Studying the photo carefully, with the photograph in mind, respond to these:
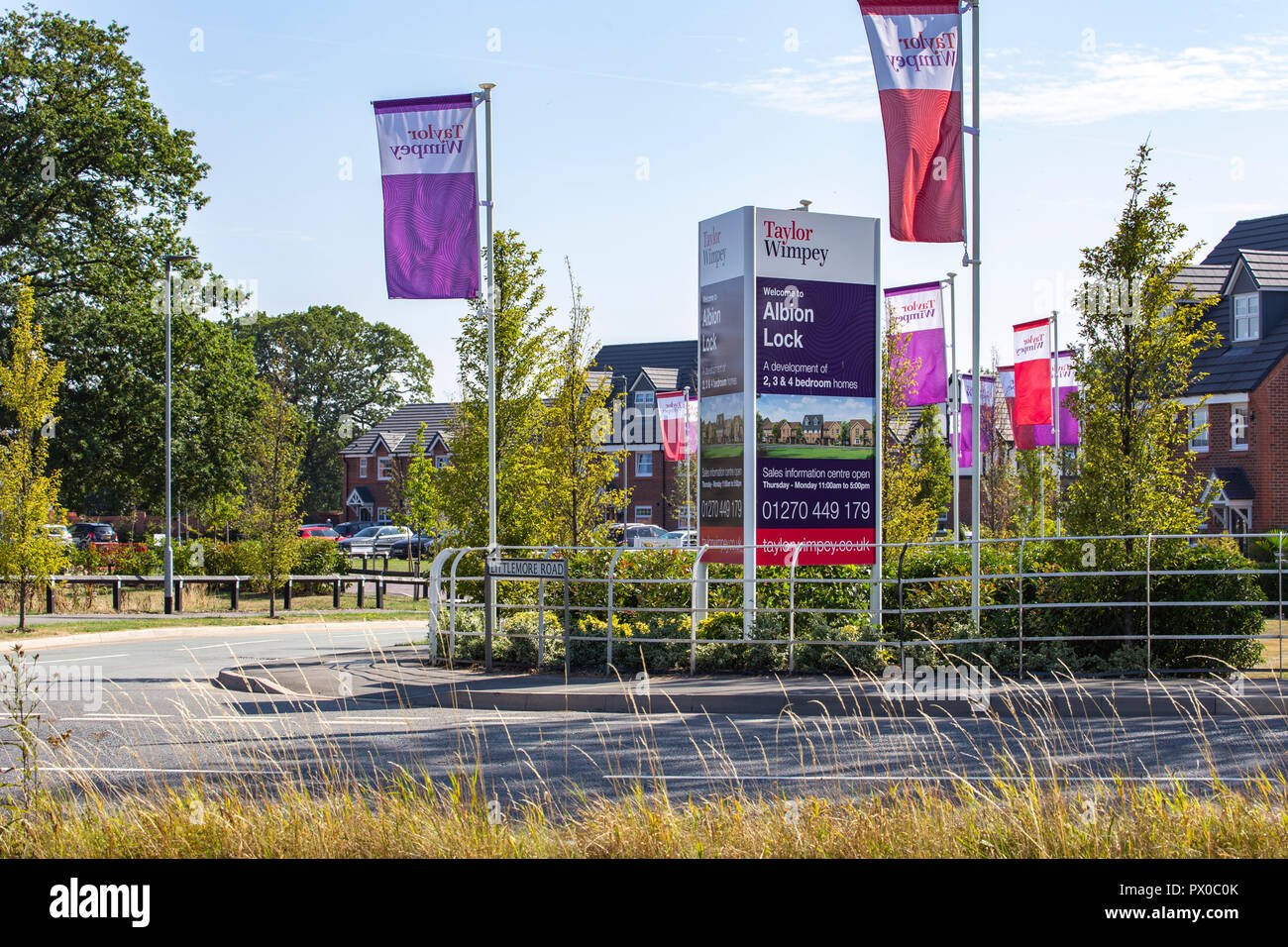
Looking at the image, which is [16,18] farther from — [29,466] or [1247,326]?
[1247,326]

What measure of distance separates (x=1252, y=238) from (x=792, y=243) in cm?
3790

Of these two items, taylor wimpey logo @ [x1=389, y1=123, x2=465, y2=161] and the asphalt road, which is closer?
the asphalt road

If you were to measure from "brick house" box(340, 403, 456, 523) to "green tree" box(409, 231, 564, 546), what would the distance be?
218 feet

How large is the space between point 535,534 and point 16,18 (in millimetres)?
29353

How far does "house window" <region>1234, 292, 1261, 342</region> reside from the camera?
4141 centimetres

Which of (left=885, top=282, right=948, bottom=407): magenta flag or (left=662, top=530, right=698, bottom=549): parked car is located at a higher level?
(left=885, top=282, right=948, bottom=407): magenta flag

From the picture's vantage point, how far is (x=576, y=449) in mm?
21578

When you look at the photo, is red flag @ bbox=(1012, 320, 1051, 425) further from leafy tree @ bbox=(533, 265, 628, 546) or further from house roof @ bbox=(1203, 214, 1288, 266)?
house roof @ bbox=(1203, 214, 1288, 266)

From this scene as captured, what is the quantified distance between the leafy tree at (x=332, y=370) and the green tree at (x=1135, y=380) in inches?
Answer: 3515

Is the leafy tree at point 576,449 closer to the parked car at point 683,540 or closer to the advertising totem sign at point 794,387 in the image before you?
the parked car at point 683,540

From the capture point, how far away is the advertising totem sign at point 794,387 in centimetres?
1580

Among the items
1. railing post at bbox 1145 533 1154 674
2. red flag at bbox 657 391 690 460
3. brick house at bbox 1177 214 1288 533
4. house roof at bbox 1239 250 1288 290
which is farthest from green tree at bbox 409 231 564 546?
house roof at bbox 1239 250 1288 290

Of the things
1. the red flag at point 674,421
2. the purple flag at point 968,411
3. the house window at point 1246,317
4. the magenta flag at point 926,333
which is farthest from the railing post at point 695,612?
the house window at point 1246,317
